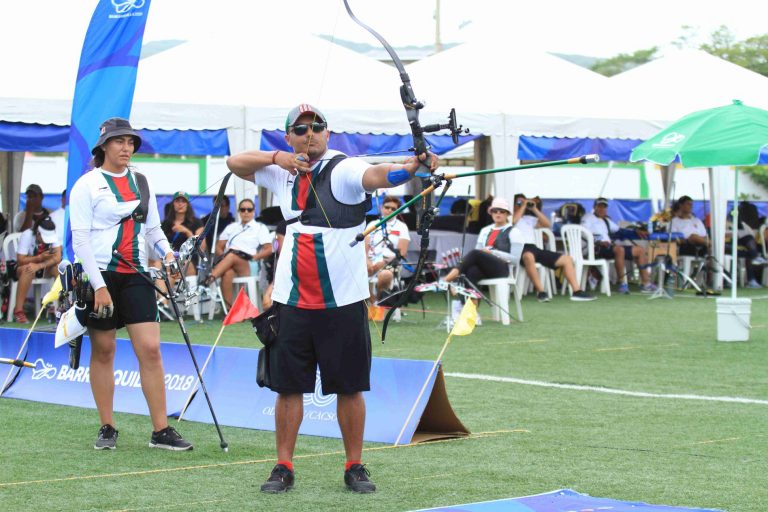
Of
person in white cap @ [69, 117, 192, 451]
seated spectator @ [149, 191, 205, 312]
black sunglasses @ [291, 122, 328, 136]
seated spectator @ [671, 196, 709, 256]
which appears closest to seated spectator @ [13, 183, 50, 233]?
seated spectator @ [149, 191, 205, 312]

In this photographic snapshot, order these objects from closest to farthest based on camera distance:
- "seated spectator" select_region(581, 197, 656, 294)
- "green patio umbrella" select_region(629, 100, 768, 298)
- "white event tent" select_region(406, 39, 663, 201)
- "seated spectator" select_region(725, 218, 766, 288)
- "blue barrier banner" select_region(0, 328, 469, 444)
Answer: "blue barrier banner" select_region(0, 328, 469, 444), "green patio umbrella" select_region(629, 100, 768, 298), "white event tent" select_region(406, 39, 663, 201), "seated spectator" select_region(581, 197, 656, 294), "seated spectator" select_region(725, 218, 766, 288)

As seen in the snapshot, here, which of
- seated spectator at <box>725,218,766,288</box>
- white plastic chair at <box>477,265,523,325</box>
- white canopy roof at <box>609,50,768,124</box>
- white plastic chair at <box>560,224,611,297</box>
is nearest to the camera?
white plastic chair at <box>477,265,523,325</box>

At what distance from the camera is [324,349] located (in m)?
5.75

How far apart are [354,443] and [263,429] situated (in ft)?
5.78

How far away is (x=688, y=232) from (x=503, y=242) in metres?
6.30

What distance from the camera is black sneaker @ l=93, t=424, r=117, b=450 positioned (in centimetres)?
678

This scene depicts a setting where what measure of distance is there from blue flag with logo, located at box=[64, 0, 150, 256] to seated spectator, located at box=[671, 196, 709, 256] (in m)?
12.5

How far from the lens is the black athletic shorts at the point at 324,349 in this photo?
18.8 ft

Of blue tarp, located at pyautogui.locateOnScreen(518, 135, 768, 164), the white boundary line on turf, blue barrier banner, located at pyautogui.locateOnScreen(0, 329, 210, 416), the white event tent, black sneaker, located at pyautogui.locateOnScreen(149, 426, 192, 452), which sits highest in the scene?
the white event tent

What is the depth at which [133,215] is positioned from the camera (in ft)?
22.4

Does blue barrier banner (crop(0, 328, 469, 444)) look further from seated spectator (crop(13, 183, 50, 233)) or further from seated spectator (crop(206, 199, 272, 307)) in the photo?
seated spectator (crop(13, 183, 50, 233))

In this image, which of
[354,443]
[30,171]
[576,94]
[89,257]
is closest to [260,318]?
[354,443]

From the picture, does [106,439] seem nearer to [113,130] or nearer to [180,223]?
[113,130]

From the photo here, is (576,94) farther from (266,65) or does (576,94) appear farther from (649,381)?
(649,381)
